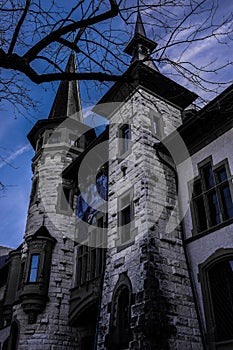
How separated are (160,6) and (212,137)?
243 inches

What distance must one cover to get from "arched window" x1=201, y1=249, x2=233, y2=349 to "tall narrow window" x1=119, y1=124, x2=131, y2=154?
5.31 metres

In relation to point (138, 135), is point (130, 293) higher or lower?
lower

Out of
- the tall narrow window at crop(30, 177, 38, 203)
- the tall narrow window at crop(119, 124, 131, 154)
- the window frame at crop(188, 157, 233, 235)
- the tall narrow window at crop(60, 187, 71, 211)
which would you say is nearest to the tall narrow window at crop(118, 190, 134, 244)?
the window frame at crop(188, 157, 233, 235)

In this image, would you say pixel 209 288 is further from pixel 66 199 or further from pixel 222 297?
pixel 66 199

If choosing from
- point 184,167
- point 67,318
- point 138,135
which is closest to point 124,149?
Answer: point 138,135

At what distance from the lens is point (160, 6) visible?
4.88 m

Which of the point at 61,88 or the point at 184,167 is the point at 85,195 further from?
the point at 61,88

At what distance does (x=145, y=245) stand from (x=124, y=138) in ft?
16.6

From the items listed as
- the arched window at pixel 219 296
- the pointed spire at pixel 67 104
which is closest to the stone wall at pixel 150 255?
the arched window at pixel 219 296

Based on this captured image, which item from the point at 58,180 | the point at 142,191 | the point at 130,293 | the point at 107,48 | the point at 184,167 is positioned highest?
the point at 58,180

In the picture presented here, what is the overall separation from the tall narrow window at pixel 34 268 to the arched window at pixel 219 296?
7.22 meters

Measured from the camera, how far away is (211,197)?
10062 millimetres

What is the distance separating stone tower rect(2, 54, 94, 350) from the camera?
515 inches

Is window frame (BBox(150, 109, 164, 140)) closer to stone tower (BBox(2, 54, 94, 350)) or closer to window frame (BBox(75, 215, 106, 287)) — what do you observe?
window frame (BBox(75, 215, 106, 287))
